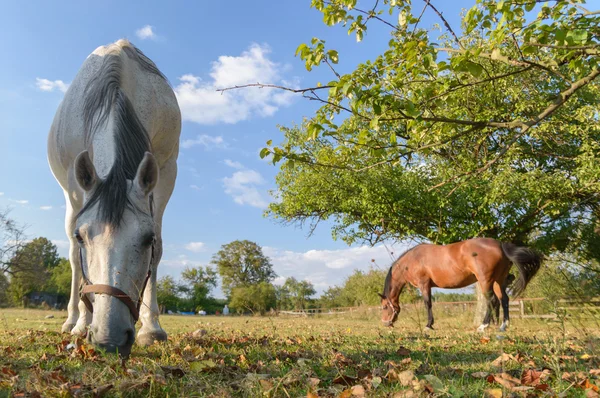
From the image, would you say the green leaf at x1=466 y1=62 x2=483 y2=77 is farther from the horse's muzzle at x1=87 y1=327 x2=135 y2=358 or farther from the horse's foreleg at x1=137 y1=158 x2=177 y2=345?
the horse's muzzle at x1=87 y1=327 x2=135 y2=358

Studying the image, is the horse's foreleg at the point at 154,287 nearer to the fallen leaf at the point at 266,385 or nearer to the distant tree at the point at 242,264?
the fallen leaf at the point at 266,385

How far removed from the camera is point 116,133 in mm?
4371

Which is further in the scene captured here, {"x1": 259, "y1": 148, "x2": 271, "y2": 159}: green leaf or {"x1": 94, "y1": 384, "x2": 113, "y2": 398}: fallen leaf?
{"x1": 259, "y1": 148, "x2": 271, "y2": 159}: green leaf

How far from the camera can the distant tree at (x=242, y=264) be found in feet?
193

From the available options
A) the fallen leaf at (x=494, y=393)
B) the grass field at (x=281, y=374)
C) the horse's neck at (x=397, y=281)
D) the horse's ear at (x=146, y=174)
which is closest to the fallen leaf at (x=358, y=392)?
the grass field at (x=281, y=374)

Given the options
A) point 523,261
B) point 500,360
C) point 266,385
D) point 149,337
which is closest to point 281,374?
point 266,385

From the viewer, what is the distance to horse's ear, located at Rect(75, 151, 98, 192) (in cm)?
374

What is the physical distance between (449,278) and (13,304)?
41072mm

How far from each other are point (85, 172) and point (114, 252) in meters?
0.91

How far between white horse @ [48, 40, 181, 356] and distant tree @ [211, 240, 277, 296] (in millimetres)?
53269

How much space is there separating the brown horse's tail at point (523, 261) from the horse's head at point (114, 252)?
847 centimetres

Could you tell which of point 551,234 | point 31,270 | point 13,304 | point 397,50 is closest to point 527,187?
point 551,234

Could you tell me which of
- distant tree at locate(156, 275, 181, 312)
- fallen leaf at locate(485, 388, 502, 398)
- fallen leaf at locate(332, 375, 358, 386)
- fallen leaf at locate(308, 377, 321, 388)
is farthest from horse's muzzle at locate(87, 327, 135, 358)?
distant tree at locate(156, 275, 181, 312)

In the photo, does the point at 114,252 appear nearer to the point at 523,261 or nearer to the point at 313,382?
the point at 313,382
